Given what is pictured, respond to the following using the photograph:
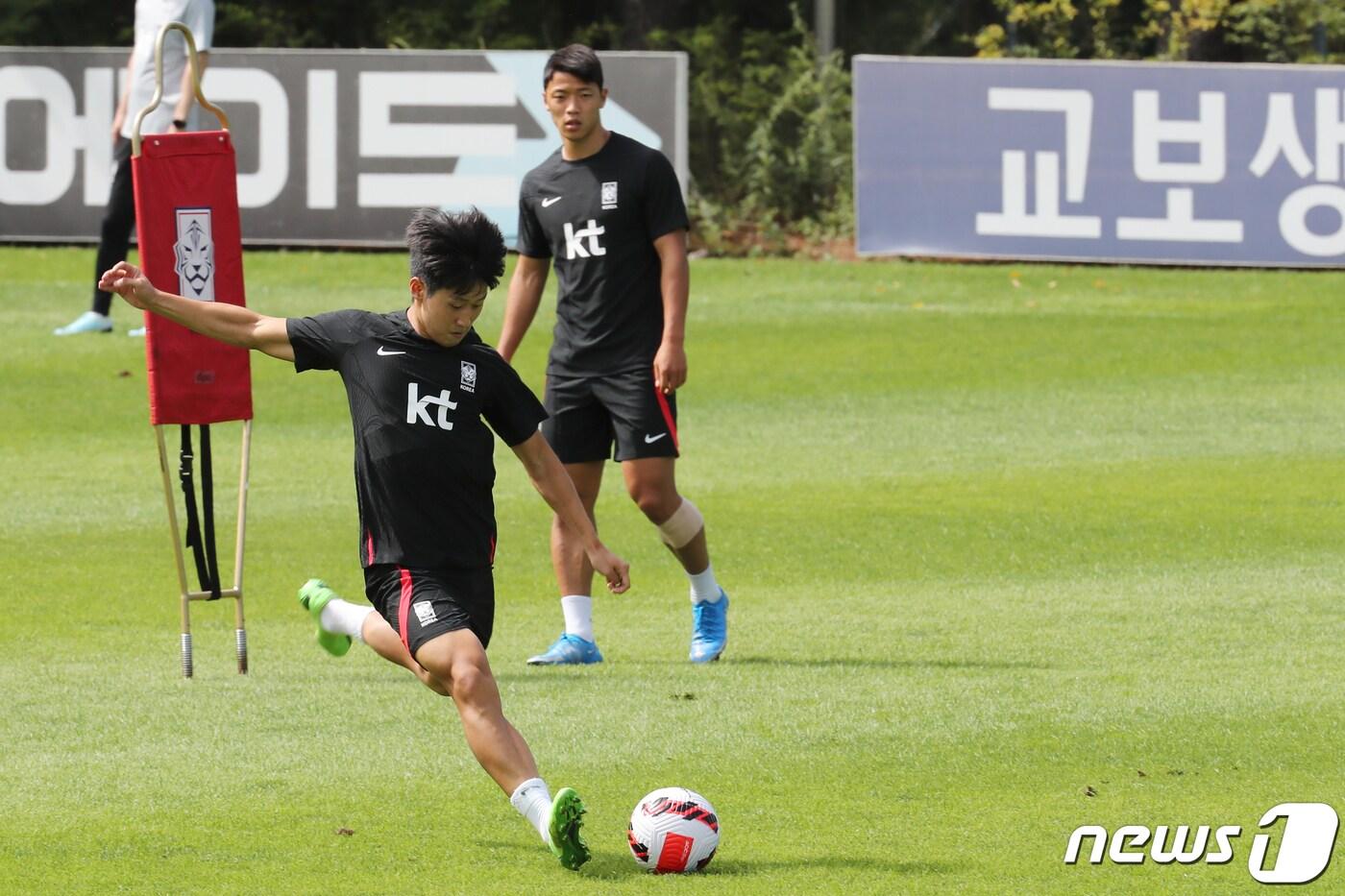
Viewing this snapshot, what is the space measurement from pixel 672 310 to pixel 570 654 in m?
1.45

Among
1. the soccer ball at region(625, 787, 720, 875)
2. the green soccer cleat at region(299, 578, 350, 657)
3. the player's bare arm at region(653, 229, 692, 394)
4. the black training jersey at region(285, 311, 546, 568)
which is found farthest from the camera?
the player's bare arm at region(653, 229, 692, 394)

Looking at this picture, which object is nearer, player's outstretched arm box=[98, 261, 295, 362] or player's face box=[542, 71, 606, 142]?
player's outstretched arm box=[98, 261, 295, 362]

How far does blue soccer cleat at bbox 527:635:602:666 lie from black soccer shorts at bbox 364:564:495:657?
2395 millimetres

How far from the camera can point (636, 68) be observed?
69.8ft

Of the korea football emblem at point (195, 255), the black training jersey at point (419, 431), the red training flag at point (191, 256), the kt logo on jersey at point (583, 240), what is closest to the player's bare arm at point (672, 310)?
the kt logo on jersey at point (583, 240)

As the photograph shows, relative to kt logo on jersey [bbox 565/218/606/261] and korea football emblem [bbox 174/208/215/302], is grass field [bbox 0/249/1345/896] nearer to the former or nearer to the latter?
korea football emblem [bbox 174/208/215/302]

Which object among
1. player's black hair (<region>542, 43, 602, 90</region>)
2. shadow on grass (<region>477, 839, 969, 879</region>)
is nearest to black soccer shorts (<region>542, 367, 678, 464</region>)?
player's black hair (<region>542, 43, 602, 90</region>)

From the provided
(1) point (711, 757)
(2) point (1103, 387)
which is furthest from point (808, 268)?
(1) point (711, 757)

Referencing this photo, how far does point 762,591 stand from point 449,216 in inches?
185

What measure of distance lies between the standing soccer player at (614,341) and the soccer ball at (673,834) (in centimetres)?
284

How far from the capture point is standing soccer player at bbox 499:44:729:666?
880 centimetres

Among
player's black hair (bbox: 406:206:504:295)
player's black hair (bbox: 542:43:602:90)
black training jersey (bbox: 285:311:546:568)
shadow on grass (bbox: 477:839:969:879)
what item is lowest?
shadow on grass (bbox: 477:839:969:879)

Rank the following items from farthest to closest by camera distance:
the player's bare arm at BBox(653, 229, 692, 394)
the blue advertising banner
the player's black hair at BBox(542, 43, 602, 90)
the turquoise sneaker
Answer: the blue advertising banner, the turquoise sneaker, the player's bare arm at BBox(653, 229, 692, 394), the player's black hair at BBox(542, 43, 602, 90)

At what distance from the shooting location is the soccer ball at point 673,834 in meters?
5.85
